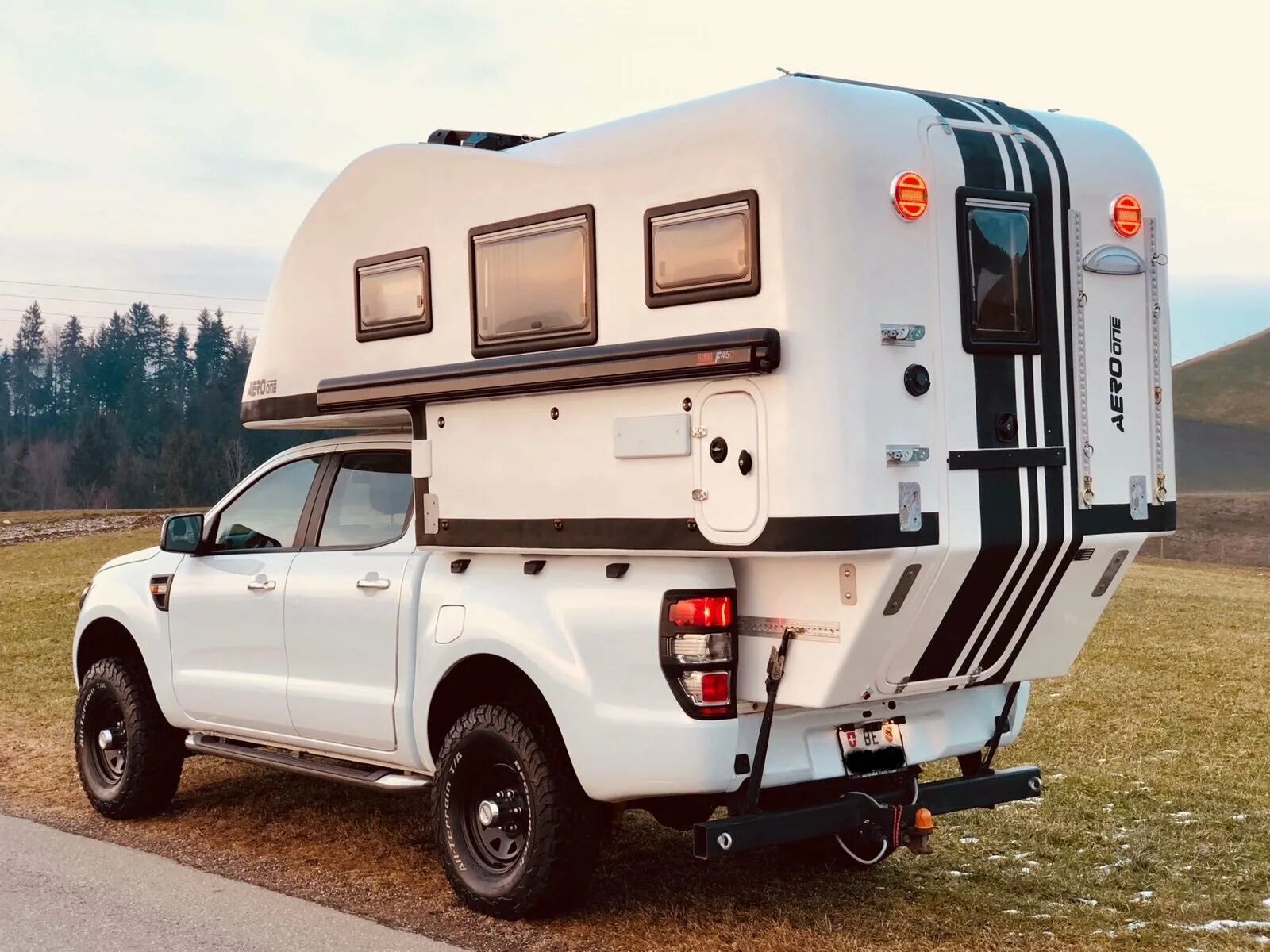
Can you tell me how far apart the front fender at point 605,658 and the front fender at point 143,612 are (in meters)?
2.36

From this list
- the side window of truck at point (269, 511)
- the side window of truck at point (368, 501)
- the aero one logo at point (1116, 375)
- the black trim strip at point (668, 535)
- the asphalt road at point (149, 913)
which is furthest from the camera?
the side window of truck at point (269, 511)

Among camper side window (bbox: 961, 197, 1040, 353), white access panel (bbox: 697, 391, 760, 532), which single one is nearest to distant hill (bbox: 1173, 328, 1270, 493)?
camper side window (bbox: 961, 197, 1040, 353)

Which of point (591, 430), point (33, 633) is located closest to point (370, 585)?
point (591, 430)

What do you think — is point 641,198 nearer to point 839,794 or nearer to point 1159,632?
point 839,794

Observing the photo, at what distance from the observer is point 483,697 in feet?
21.9

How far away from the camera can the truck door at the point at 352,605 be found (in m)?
6.98

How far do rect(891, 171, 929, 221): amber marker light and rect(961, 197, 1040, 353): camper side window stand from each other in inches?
8.8

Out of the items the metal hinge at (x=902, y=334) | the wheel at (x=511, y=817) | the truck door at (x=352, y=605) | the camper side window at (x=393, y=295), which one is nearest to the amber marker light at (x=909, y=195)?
the metal hinge at (x=902, y=334)

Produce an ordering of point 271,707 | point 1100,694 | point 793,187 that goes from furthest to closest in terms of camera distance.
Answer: point 1100,694 → point 271,707 → point 793,187

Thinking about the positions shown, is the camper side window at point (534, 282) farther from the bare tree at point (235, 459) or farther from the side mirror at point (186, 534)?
the bare tree at point (235, 459)

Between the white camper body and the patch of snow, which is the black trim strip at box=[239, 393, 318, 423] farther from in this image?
the patch of snow

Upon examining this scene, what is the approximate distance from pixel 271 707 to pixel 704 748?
274 cm

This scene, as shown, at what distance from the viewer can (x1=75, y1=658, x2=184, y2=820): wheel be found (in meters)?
8.38

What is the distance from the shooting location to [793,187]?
5.54m
